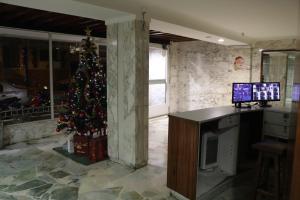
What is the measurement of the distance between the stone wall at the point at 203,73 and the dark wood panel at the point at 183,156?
477cm

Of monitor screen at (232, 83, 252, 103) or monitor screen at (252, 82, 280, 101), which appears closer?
monitor screen at (232, 83, 252, 103)

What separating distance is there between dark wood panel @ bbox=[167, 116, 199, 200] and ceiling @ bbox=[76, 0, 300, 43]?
172cm

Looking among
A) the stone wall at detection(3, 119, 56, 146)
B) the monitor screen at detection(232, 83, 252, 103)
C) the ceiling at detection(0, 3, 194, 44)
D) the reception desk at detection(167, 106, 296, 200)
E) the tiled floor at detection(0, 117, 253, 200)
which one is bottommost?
the tiled floor at detection(0, 117, 253, 200)

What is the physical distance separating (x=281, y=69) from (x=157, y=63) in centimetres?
380

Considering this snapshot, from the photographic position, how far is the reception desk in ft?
9.32

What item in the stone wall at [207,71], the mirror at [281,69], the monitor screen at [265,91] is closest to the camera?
the monitor screen at [265,91]

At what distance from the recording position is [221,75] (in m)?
7.52

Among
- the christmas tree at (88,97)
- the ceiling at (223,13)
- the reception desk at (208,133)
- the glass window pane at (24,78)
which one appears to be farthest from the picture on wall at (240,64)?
the glass window pane at (24,78)

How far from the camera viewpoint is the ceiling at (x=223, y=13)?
3355 millimetres

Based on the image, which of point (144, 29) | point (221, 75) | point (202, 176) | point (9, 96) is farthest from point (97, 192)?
point (221, 75)

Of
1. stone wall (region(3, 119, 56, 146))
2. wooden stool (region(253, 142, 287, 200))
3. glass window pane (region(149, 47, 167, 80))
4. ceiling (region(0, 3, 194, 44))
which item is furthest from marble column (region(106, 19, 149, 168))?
glass window pane (region(149, 47, 167, 80))

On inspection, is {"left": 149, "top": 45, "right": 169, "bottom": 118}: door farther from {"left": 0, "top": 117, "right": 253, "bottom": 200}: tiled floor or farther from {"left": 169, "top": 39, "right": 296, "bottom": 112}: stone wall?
{"left": 0, "top": 117, "right": 253, "bottom": 200}: tiled floor

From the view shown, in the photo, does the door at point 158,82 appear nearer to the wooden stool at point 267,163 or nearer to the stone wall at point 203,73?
the stone wall at point 203,73

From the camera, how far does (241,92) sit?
4.01 metres
